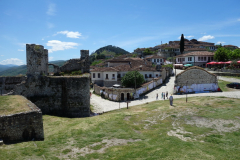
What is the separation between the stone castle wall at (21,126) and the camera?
10805 mm

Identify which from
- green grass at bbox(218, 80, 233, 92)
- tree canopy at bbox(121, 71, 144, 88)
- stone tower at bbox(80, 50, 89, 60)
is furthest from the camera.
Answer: tree canopy at bbox(121, 71, 144, 88)

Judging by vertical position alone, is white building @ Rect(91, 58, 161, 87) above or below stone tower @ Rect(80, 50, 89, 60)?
below

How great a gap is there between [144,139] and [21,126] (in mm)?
8540

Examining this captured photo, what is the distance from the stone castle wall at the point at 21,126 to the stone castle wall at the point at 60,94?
30.2ft

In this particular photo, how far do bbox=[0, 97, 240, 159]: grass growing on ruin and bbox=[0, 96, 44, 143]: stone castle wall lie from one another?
3.28 feet

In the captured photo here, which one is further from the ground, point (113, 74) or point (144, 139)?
point (113, 74)

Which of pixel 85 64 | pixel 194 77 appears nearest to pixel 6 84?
pixel 85 64

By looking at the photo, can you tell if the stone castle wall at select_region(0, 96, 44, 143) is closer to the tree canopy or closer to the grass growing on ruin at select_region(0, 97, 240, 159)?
the grass growing on ruin at select_region(0, 97, 240, 159)

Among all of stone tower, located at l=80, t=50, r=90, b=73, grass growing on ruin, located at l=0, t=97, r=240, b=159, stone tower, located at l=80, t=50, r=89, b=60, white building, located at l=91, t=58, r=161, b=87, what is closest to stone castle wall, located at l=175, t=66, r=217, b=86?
white building, located at l=91, t=58, r=161, b=87

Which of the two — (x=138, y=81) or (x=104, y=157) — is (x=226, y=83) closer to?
(x=138, y=81)

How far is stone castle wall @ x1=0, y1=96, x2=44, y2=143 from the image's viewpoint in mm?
10805

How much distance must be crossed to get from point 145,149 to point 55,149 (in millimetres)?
5534

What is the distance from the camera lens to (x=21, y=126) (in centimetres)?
1149

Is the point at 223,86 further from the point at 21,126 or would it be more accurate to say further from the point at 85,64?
the point at 21,126
